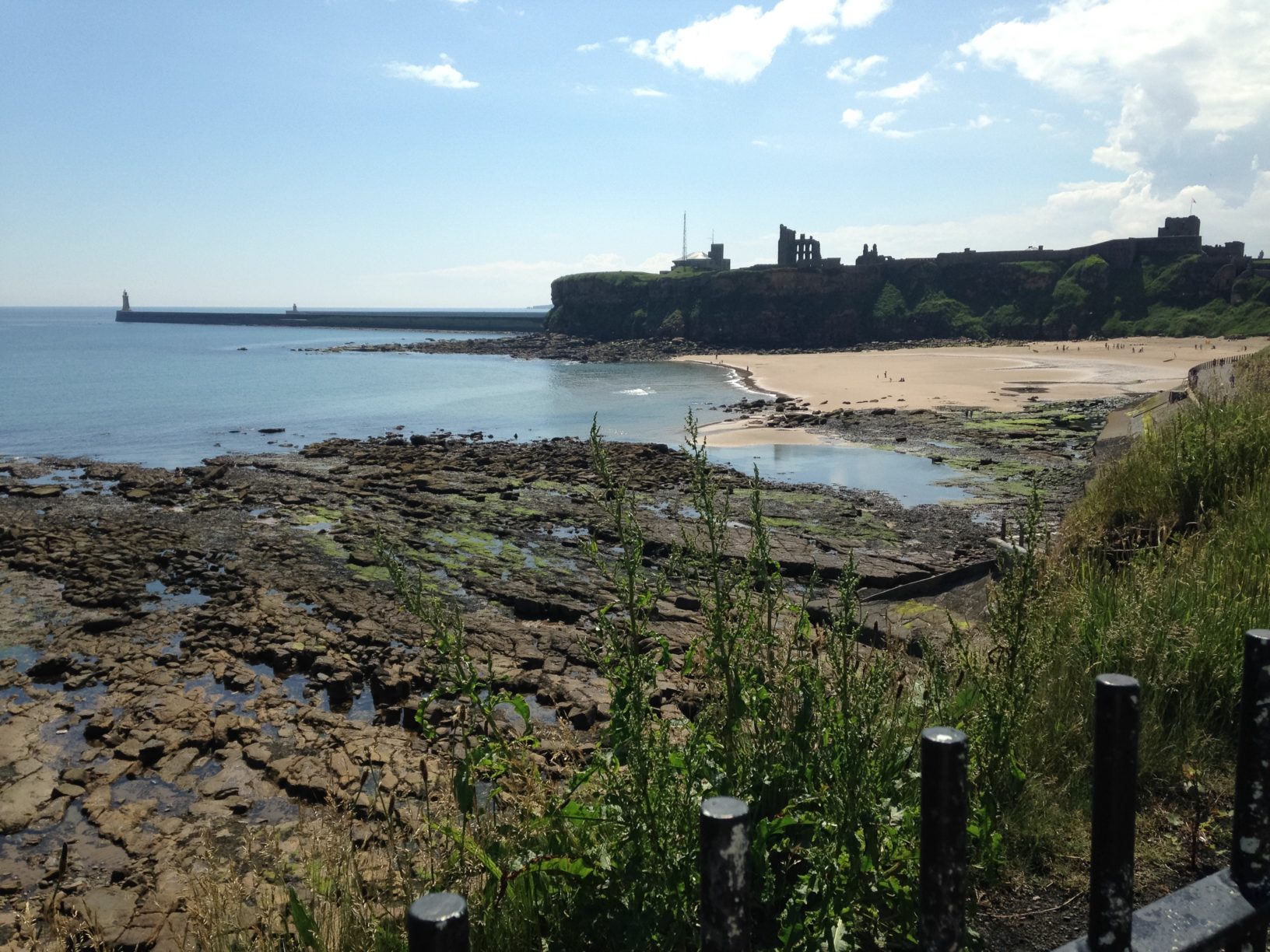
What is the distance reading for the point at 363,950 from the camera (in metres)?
3.02

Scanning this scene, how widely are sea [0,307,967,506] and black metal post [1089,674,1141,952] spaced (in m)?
7.71

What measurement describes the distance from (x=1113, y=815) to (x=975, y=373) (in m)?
55.5

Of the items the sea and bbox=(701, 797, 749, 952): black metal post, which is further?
the sea

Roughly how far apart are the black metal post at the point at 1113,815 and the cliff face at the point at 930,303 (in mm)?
77719

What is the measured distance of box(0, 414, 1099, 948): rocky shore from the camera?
309 inches

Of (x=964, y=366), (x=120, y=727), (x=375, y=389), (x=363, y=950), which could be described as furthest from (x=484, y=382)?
(x=363, y=950)

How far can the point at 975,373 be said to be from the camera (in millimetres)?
52938

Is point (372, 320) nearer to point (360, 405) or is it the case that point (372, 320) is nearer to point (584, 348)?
point (584, 348)

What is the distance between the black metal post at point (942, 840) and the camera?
1.50m

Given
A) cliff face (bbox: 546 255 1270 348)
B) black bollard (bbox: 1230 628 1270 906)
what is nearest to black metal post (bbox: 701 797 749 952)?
black bollard (bbox: 1230 628 1270 906)

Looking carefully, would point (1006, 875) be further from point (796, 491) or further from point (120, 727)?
point (796, 491)

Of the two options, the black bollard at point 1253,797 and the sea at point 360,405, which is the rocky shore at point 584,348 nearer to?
the sea at point 360,405

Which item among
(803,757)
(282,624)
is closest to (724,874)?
(803,757)

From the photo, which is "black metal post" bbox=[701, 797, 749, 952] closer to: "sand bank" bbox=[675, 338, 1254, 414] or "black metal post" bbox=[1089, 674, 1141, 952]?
"black metal post" bbox=[1089, 674, 1141, 952]
